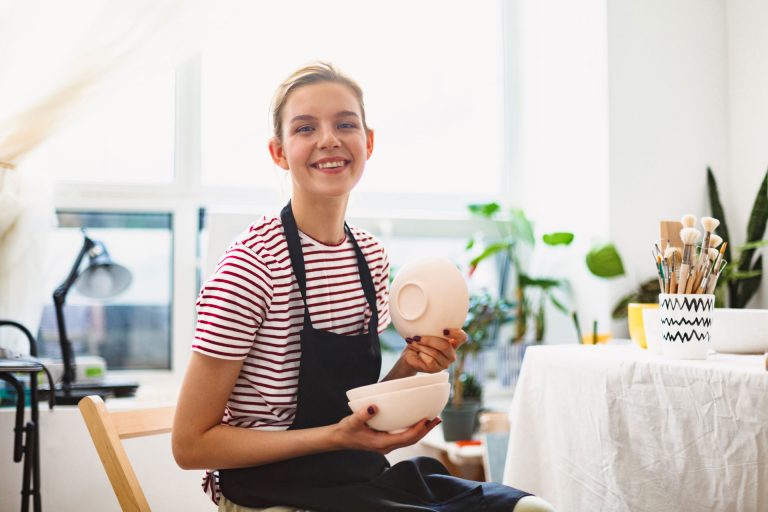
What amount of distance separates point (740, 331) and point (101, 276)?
5.92 feet

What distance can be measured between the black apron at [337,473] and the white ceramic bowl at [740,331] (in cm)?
59

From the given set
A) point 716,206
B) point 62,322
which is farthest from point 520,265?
point 62,322

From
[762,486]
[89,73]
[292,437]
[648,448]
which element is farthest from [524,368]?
[89,73]

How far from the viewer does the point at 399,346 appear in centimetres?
278

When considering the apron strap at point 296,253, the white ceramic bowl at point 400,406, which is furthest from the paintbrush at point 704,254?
the apron strap at point 296,253

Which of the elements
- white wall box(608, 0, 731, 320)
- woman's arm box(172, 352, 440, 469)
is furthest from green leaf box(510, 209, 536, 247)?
woman's arm box(172, 352, 440, 469)

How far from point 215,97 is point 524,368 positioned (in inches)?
66.7

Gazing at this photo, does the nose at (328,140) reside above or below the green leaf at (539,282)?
above

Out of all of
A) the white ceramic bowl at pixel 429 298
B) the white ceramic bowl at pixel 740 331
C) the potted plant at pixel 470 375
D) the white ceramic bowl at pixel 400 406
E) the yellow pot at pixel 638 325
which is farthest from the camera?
the potted plant at pixel 470 375

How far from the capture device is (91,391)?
226 centimetres

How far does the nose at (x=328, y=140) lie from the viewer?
112 centimetres

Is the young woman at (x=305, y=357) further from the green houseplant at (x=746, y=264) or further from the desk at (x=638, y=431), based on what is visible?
the green houseplant at (x=746, y=264)

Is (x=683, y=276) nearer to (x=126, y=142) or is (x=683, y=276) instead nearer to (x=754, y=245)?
(x=754, y=245)

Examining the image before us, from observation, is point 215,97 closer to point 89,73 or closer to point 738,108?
point 89,73
